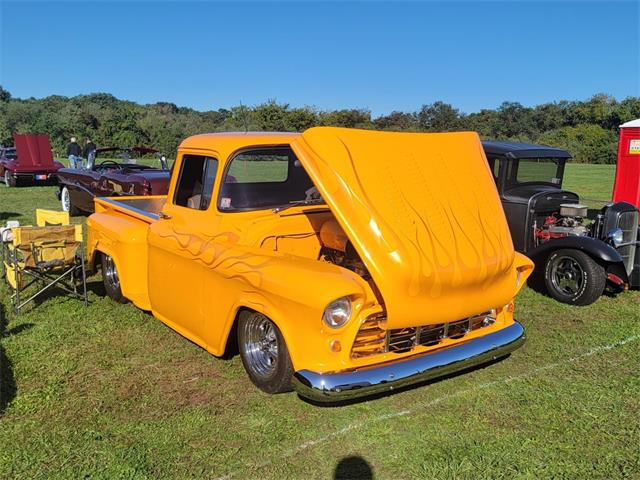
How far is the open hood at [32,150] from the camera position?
1909 cm

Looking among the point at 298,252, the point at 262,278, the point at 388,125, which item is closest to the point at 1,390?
the point at 262,278

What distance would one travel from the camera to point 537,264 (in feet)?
21.1

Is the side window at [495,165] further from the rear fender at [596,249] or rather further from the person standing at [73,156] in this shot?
the person standing at [73,156]

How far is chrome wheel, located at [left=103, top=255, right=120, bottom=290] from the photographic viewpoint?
5641 mm

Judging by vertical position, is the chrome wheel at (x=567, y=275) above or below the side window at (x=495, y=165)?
below

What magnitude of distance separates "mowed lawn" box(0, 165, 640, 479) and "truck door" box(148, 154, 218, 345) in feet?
1.27

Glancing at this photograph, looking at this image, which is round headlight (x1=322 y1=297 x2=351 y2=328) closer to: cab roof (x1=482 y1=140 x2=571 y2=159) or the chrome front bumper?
the chrome front bumper

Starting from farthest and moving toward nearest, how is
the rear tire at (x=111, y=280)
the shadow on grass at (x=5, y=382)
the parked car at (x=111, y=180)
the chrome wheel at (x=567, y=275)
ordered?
1. the parked car at (x=111, y=180)
2. the chrome wheel at (x=567, y=275)
3. the rear tire at (x=111, y=280)
4. the shadow on grass at (x=5, y=382)

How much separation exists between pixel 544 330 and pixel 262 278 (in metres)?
3.22

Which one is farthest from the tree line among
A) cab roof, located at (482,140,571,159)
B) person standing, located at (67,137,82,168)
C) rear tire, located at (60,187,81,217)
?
cab roof, located at (482,140,571,159)

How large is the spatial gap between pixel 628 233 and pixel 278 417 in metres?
5.13

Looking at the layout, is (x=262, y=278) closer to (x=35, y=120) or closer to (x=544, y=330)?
(x=544, y=330)

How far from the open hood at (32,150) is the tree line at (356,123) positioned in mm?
22887

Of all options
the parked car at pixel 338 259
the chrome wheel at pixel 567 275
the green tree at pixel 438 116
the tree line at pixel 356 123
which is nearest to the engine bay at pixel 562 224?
the chrome wheel at pixel 567 275
